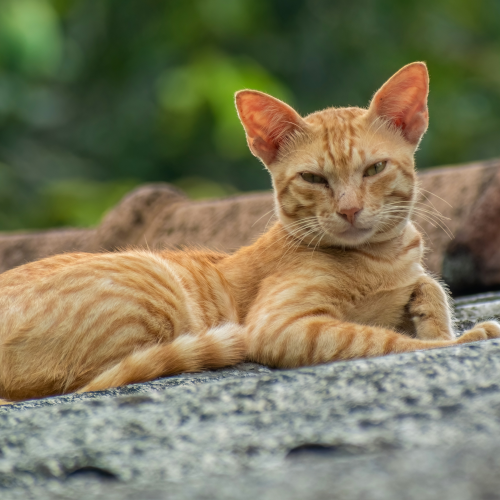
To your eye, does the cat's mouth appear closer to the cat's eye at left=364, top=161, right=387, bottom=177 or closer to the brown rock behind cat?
the cat's eye at left=364, top=161, right=387, bottom=177

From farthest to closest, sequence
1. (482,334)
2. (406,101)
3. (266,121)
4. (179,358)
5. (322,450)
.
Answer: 1. (266,121)
2. (406,101)
3. (179,358)
4. (482,334)
5. (322,450)

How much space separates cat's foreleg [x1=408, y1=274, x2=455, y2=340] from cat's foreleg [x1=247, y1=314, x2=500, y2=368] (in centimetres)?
29

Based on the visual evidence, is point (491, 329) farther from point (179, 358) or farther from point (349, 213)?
point (179, 358)

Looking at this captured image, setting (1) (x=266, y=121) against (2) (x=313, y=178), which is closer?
(2) (x=313, y=178)

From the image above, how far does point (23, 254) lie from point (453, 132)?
701 cm

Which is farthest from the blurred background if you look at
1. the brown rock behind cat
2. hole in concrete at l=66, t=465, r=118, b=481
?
hole in concrete at l=66, t=465, r=118, b=481

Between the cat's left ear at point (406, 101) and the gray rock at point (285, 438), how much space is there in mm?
1271

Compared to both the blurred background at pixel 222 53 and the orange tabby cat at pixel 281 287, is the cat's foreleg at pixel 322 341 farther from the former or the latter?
the blurred background at pixel 222 53

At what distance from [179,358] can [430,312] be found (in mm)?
945

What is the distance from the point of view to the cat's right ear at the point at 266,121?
2.76m

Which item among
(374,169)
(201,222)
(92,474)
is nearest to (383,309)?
(374,169)

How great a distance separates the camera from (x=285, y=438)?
1.34m

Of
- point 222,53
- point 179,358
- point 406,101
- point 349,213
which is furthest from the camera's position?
point 222,53

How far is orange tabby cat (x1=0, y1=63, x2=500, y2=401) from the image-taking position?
7.28 ft
